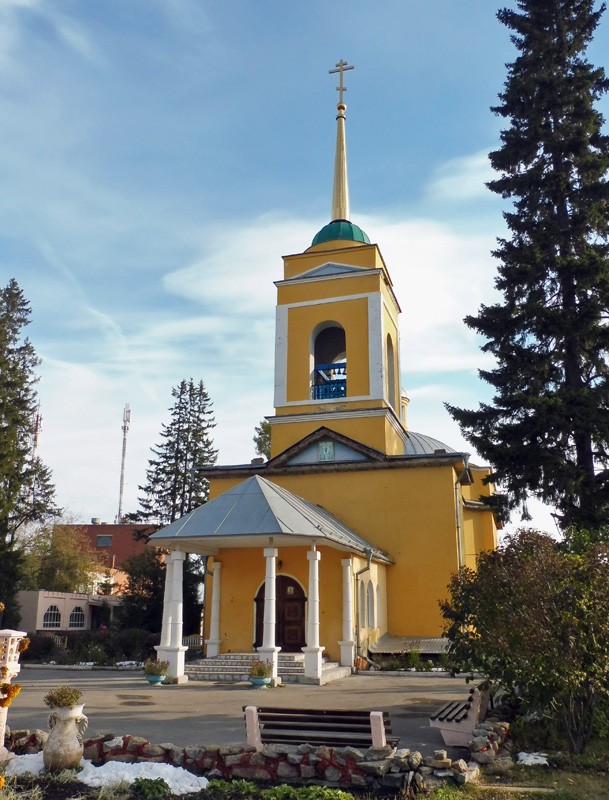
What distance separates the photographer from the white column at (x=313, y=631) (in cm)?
1516

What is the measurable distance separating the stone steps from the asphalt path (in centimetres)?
34

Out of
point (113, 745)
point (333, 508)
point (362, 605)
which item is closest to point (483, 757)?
point (113, 745)

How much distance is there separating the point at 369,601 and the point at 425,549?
247 cm

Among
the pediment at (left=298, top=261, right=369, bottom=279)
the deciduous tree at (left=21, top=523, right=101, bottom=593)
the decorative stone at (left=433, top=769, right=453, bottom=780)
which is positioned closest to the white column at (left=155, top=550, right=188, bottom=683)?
the decorative stone at (left=433, top=769, right=453, bottom=780)

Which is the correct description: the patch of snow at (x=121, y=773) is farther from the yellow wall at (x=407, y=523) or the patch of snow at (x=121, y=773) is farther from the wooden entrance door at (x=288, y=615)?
the yellow wall at (x=407, y=523)

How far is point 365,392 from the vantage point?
22203 millimetres

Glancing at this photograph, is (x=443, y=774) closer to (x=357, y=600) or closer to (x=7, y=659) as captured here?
(x=7, y=659)

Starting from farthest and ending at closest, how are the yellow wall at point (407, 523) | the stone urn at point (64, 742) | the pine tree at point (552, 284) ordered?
1. the yellow wall at point (407, 523)
2. the pine tree at point (552, 284)
3. the stone urn at point (64, 742)

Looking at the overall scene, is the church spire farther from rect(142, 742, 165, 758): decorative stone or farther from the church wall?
rect(142, 742, 165, 758): decorative stone

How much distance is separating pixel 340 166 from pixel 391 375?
27.2ft

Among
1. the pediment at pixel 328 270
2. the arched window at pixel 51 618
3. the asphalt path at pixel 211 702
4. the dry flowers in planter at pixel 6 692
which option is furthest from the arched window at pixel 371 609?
the arched window at pixel 51 618

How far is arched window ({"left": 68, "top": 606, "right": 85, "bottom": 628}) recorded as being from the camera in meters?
32.6

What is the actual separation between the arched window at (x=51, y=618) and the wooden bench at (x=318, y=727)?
26.0 m

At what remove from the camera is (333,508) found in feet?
69.5
